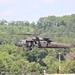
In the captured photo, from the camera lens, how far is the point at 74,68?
150125mm

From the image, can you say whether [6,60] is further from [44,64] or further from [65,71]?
[65,71]

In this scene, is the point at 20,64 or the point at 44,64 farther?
the point at 44,64

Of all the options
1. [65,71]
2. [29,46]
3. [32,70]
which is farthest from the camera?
[32,70]

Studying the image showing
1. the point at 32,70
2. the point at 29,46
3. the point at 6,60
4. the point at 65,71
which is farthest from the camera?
the point at 6,60

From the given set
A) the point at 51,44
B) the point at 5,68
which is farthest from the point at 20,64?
the point at 51,44

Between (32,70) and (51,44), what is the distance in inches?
3203

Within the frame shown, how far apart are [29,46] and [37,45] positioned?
1.73 m

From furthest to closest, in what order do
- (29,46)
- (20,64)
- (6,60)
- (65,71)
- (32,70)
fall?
1. (6,60)
2. (20,64)
3. (32,70)
4. (65,71)
5. (29,46)

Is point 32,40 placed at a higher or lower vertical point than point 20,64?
higher

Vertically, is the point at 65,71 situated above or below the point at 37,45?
below

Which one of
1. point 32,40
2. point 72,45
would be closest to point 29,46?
point 32,40

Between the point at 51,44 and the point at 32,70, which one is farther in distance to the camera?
the point at 32,70

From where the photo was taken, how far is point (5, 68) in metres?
166

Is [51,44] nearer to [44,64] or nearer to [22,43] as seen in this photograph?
[22,43]
